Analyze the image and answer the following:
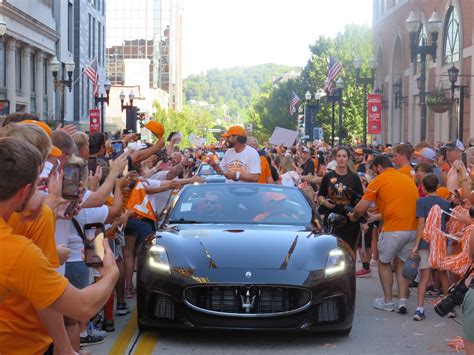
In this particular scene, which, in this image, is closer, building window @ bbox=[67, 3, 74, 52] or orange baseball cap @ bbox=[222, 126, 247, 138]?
orange baseball cap @ bbox=[222, 126, 247, 138]

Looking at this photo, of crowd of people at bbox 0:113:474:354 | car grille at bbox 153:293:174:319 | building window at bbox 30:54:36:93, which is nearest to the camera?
crowd of people at bbox 0:113:474:354

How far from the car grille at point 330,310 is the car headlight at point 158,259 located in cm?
146

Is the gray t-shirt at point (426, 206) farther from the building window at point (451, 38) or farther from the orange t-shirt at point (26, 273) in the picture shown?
the building window at point (451, 38)

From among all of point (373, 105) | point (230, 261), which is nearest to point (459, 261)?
point (230, 261)

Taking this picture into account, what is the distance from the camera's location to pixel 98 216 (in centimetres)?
657

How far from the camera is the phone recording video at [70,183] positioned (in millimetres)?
4832

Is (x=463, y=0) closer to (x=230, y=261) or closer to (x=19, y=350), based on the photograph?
(x=230, y=261)

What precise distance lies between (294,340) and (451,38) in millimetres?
35106

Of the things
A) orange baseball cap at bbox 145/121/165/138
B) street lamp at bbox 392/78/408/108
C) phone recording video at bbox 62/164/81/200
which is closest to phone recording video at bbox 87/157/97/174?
orange baseball cap at bbox 145/121/165/138

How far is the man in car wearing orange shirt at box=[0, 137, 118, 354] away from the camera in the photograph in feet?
10.2

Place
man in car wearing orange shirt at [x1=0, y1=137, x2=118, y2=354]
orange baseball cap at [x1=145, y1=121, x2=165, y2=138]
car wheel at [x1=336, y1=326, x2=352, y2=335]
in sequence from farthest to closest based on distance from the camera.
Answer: orange baseball cap at [x1=145, y1=121, x2=165, y2=138] → car wheel at [x1=336, y1=326, x2=352, y2=335] → man in car wearing orange shirt at [x1=0, y1=137, x2=118, y2=354]

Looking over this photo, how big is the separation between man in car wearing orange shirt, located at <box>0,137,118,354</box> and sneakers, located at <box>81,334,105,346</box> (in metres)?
4.59

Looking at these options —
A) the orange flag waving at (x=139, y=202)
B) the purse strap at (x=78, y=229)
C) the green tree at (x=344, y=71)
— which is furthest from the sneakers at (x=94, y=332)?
the green tree at (x=344, y=71)

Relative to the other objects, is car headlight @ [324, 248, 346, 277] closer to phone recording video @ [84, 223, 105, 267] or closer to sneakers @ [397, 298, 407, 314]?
sneakers @ [397, 298, 407, 314]
